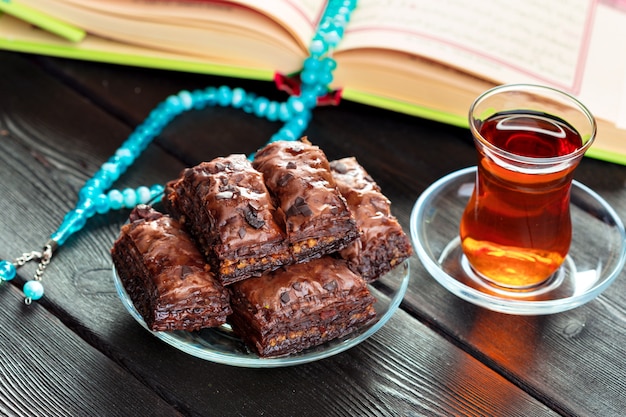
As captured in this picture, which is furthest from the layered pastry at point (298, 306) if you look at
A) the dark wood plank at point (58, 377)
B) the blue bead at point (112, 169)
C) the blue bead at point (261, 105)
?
the blue bead at point (261, 105)

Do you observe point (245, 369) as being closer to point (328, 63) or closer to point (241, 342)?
point (241, 342)

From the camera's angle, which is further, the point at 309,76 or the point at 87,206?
the point at 309,76

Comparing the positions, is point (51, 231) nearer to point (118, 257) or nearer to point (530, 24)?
point (118, 257)

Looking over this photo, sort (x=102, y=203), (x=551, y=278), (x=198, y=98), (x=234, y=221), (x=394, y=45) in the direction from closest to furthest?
1. (x=234, y=221)
2. (x=551, y=278)
3. (x=102, y=203)
4. (x=394, y=45)
5. (x=198, y=98)

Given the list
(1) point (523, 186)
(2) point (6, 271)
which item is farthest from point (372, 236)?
(2) point (6, 271)

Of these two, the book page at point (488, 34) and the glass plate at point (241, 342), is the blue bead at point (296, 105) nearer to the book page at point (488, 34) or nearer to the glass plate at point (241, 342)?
the book page at point (488, 34)

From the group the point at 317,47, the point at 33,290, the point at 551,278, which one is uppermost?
the point at 317,47

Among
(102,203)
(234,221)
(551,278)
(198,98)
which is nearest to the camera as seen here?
(234,221)

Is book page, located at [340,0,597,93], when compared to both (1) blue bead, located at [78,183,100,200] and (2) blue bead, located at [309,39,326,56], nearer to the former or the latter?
(2) blue bead, located at [309,39,326,56]

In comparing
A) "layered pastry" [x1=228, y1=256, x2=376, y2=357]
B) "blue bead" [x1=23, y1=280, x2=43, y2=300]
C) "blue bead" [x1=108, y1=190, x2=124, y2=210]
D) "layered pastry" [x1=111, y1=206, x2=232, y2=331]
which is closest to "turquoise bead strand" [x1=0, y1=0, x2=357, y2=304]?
"blue bead" [x1=108, y1=190, x2=124, y2=210]
